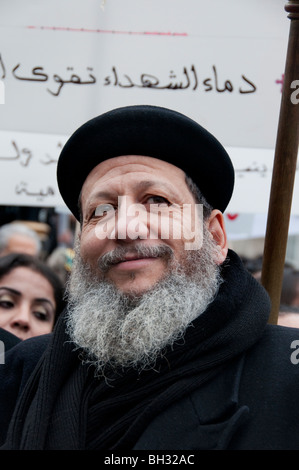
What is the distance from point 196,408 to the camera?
1945 millimetres

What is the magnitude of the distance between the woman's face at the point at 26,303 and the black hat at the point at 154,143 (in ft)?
4.62

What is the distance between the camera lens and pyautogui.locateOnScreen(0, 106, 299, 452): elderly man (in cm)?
193

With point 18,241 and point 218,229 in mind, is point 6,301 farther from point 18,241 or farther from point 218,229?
point 18,241

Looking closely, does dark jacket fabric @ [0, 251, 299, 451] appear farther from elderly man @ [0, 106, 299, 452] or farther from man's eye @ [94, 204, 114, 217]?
man's eye @ [94, 204, 114, 217]

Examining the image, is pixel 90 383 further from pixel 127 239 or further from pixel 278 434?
pixel 278 434

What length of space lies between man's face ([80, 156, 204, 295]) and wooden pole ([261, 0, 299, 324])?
324mm

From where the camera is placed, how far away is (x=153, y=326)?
2.19 m

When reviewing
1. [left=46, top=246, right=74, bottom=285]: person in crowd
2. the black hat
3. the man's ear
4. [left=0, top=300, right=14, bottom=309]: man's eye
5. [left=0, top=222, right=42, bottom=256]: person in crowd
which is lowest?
[left=46, top=246, right=74, bottom=285]: person in crowd

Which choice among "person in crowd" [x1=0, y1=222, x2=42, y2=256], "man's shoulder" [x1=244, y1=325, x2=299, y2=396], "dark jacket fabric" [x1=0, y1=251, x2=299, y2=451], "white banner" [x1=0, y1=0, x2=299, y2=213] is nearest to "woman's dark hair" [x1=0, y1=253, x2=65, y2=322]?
"white banner" [x1=0, y1=0, x2=299, y2=213]

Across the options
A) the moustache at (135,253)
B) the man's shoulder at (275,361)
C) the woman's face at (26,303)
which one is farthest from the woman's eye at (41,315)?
the man's shoulder at (275,361)

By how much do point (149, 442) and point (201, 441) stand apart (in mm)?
160

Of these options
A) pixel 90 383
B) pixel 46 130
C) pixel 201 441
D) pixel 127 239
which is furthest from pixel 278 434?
pixel 46 130

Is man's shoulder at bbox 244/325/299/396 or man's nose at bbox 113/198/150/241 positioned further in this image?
man's nose at bbox 113/198/150/241

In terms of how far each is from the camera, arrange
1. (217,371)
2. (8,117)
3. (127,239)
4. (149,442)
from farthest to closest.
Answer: (8,117) < (127,239) < (217,371) < (149,442)
